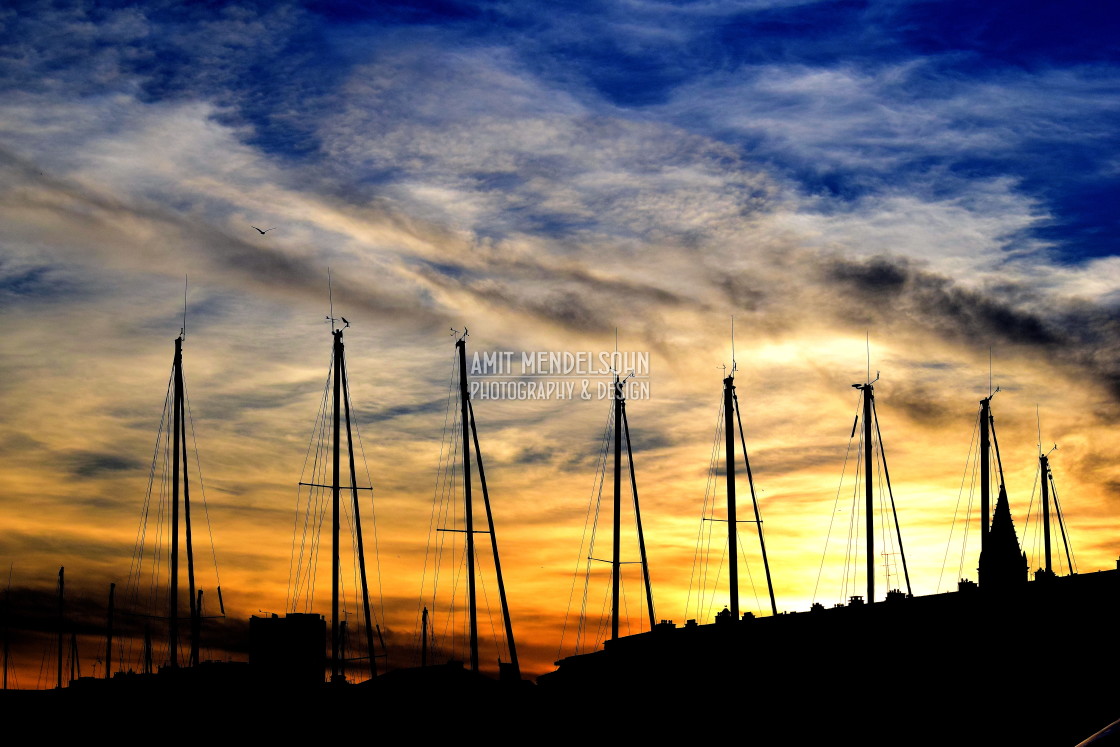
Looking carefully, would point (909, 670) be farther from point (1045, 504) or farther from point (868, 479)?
point (1045, 504)

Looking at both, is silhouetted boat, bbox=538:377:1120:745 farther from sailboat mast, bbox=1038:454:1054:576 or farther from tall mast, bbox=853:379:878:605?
sailboat mast, bbox=1038:454:1054:576

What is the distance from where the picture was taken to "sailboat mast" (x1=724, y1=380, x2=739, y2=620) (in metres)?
48.7

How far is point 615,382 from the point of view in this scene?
5934 centimetres

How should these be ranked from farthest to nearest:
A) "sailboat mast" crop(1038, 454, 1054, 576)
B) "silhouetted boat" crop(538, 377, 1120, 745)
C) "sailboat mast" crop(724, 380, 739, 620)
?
"sailboat mast" crop(1038, 454, 1054, 576), "sailboat mast" crop(724, 380, 739, 620), "silhouetted boat" crop(538, 377, 1120, 745)

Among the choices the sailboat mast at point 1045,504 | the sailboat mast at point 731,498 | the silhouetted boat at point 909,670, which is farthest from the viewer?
the sailboat mast at point 1045,504

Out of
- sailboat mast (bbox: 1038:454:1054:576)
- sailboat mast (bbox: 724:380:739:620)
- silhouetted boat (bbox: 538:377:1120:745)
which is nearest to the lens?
silhouetted boat (bbox: 538:377:1120:745)

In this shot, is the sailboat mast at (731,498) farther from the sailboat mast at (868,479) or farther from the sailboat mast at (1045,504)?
the sailboat mast at (1045,504)

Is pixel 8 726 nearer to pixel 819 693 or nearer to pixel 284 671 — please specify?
pixel 284 671

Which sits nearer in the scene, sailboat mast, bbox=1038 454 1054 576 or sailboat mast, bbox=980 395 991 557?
sailboat mast, bbox=980 395 991 557

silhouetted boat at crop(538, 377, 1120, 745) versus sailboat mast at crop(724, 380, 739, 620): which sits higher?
sailboat mast at crop(724, 380, 739, 620)

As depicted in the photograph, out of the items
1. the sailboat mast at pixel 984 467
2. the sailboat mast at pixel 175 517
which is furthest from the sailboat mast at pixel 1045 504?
the sailboat mast at pixel 175 517

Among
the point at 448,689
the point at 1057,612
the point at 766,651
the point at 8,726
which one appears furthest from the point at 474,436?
the point at 1057,612

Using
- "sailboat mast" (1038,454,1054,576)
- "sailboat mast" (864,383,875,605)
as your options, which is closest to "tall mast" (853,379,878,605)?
"sailboat mast" (864,383,875,605)

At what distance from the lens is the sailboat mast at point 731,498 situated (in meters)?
48.7
